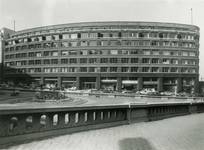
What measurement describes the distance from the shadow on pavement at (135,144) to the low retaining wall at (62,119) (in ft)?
6.42

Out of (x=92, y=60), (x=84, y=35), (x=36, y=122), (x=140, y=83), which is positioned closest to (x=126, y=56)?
(x=140, y=83)

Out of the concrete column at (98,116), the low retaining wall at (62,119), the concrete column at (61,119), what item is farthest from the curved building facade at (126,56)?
the concrete column at (61,119)

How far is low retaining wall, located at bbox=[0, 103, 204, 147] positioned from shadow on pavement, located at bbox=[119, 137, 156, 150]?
1957mm

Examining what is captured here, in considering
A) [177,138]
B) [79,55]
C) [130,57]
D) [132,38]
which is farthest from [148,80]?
[177,138]

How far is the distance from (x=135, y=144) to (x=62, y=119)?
11.3 feet

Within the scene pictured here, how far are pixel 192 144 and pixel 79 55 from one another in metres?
58.0

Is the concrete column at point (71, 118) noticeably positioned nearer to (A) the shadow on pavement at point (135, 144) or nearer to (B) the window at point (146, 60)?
(A) the shadow on pavement at point (135, 144)

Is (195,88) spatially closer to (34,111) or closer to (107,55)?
(107,55)

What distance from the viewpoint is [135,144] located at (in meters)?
9.11

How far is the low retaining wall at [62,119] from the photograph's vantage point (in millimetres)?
7641

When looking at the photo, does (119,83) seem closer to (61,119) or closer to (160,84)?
(160,84)

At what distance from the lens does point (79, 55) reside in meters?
65.8

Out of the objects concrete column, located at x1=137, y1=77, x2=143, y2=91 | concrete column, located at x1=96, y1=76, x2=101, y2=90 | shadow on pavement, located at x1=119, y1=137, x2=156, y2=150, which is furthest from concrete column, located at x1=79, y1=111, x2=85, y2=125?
concrete column, located at x1=96, y1=76, x2=101, y2=90

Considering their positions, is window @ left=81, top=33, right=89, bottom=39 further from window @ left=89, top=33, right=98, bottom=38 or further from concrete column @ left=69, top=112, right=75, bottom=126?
concrete column @ left=69, top=112, right=75, bottom=126
